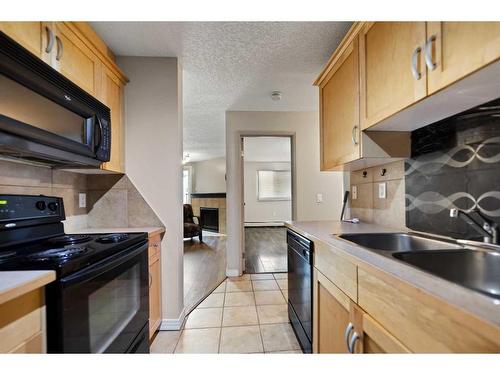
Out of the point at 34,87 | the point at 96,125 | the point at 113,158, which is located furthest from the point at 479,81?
the point at 113,158

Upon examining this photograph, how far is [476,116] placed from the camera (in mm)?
968

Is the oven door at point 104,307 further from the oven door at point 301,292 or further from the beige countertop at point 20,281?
the oven door at point 301,292

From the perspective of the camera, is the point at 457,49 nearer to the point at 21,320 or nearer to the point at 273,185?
the point at 21,320

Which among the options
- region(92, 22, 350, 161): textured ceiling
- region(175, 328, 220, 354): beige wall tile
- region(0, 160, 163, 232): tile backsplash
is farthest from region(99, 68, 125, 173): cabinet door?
region(175, 328, 220, 354): beige wall tile

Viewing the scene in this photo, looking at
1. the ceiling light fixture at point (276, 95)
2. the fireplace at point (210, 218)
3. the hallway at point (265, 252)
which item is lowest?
the hallway at point (265, 252)

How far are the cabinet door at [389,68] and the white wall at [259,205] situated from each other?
6208mm

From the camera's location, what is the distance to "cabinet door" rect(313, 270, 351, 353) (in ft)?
3.18

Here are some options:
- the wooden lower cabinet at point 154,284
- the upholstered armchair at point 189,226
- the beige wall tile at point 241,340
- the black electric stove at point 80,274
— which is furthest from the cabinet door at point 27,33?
the upholstered armchair at point 189,226

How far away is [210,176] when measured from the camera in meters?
7.19

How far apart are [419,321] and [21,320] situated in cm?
109

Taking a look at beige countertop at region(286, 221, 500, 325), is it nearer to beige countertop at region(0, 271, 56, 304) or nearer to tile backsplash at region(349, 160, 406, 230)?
tile backsplash at region(349, 160, 406, 230)

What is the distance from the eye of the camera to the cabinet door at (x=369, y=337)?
2.18ft

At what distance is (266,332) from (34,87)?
2025 mm
